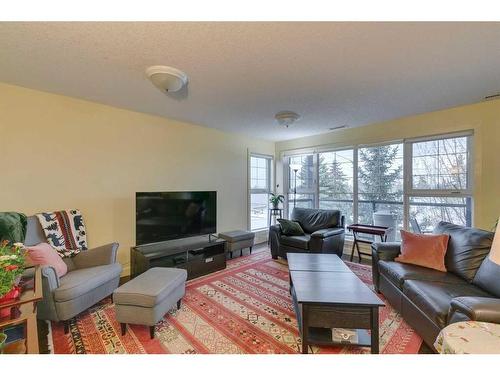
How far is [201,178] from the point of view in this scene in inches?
159

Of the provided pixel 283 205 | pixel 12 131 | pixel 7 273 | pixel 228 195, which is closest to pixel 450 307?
pixel 7 273

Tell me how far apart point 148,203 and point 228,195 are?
1.77m

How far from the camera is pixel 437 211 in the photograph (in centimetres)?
333

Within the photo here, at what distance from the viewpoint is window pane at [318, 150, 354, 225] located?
4285mm

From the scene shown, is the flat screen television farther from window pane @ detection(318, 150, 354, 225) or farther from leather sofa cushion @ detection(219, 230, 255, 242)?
window pane @ detection(318, 150, 354, 225)

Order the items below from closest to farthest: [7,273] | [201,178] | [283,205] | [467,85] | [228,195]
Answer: [7,273] < [467,85] < [201,178] < [228,195] < [283,205]

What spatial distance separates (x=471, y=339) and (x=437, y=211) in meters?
2.82

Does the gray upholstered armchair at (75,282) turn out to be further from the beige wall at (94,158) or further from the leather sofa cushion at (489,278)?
the leather sofa cushion at (489,278)

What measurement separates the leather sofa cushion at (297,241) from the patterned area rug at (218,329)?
3.06 feet

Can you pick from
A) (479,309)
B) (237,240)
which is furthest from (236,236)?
(479,309)

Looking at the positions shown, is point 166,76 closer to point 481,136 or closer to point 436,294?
point 436,294

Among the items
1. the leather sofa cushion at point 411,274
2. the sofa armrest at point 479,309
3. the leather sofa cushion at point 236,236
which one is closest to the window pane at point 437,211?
the leather sofa cushion at point 411,274

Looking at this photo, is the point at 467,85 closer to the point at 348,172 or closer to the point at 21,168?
the point at 348,172

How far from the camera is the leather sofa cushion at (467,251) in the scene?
201 cm
